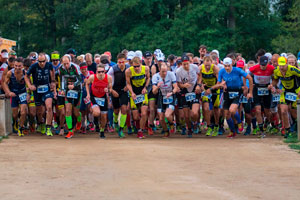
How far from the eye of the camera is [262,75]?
662 inches

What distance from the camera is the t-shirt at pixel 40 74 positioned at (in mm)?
16812

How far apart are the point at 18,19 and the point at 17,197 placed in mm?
49850

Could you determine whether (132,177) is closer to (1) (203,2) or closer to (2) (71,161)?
(2) (71,161)

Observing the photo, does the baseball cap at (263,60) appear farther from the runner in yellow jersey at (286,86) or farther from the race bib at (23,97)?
the race bib at (23,97)

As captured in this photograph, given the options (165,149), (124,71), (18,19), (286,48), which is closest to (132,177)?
(165,149)

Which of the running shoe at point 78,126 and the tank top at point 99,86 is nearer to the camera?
the tank top at point 99,86

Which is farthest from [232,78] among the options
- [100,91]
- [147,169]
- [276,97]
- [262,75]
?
[147,169]

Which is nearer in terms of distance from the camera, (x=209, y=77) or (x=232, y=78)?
(x=232, y=78)

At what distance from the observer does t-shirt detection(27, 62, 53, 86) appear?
1681 centimetres

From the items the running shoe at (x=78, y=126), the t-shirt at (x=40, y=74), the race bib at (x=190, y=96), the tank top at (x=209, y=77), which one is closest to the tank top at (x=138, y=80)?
the race bib at (x=190, y=96)

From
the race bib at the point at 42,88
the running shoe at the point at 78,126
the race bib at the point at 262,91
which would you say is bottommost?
the running shoe at the point at 78,126

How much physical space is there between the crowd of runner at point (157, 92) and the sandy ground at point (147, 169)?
1.09 m

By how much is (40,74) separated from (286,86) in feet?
20.6

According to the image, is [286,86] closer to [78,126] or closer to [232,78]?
[232,78]
